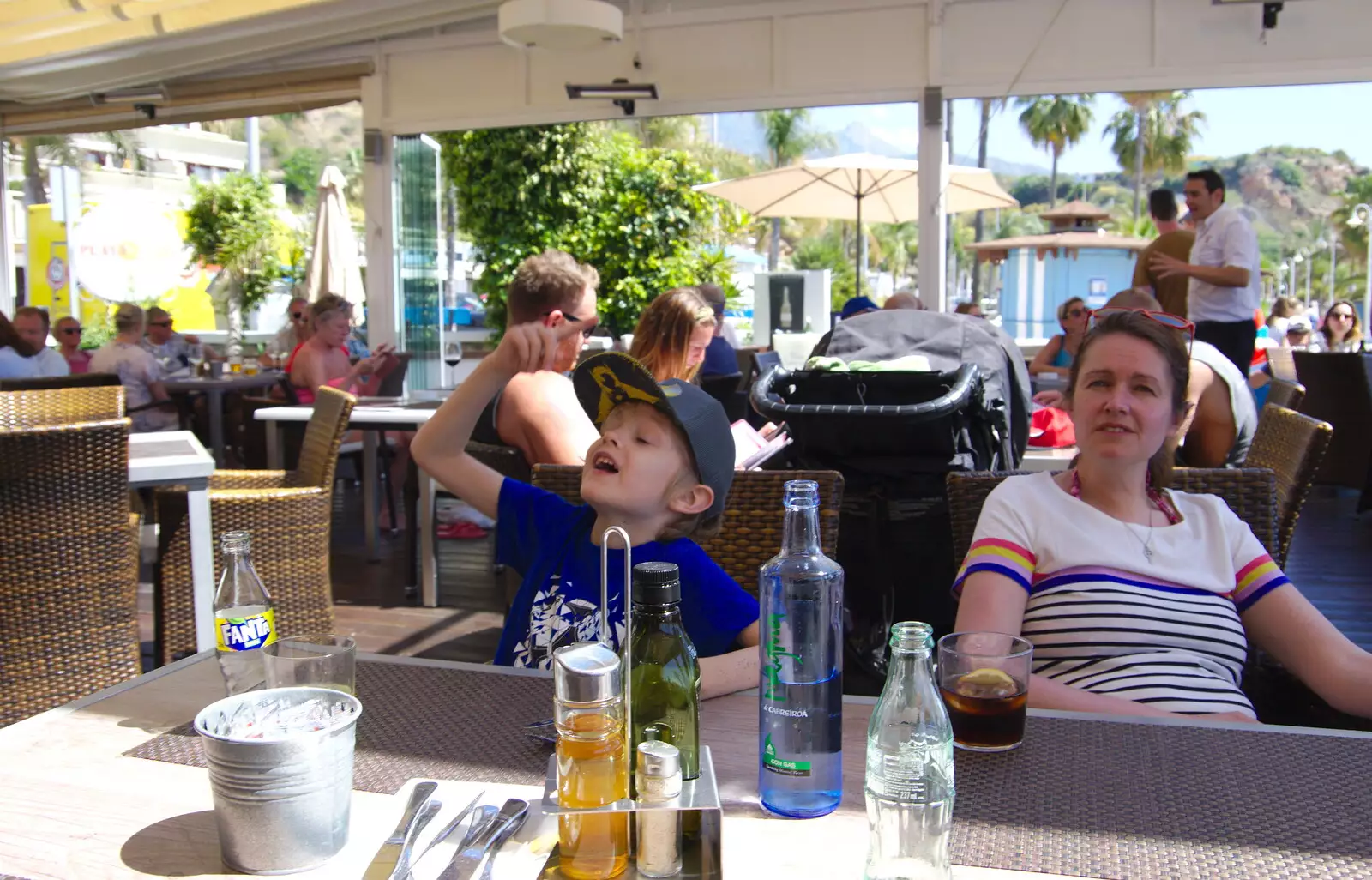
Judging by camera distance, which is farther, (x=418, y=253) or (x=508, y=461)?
(x=418, y=253)

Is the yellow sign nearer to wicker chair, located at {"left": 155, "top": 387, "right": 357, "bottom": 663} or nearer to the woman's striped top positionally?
wicker chair, located at {"left": 155, "top": 387, "right": 357, "bottom": 663}

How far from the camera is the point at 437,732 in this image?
1.18 metres

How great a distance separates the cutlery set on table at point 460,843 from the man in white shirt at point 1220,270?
18.6 ft

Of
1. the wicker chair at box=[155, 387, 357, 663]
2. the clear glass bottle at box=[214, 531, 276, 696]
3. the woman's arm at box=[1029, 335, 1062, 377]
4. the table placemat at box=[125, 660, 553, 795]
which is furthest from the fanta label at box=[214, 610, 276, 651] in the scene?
the woman's arm at box=[1029, 335, 1062, 377]

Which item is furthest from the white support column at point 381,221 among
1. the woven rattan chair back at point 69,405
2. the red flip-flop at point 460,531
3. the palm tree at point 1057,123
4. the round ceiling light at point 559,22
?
the palm tree at point 1057,123

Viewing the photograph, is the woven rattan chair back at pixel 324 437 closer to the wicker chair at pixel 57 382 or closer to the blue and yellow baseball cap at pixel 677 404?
the wicker chair at pixel 57 382

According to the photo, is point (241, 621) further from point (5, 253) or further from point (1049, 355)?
point (5, 253)

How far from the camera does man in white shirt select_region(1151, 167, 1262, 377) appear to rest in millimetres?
5746

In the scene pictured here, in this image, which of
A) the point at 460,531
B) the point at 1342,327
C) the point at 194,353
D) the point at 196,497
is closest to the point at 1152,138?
the point at 1342,327

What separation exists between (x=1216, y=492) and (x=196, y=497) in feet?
8.36

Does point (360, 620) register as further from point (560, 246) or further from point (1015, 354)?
→ point (560, 246)

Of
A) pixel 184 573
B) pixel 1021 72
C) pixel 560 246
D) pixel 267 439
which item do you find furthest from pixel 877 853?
pixel 560 246

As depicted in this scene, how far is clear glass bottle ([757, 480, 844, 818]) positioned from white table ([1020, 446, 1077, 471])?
2.47 meters

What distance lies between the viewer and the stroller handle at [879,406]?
115 inches
